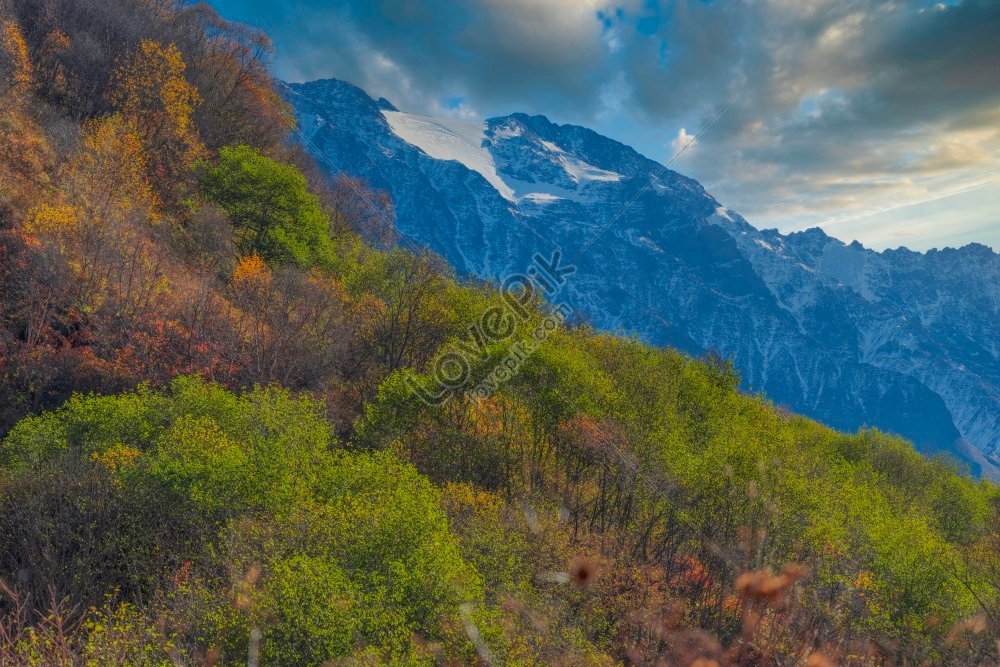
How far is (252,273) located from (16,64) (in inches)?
971

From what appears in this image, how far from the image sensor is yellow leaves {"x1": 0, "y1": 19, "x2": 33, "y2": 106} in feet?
138

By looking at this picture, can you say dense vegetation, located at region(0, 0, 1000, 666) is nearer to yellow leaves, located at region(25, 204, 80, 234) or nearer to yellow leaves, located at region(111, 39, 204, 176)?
yellow leaves, located at region(25, 204, 80, 234)

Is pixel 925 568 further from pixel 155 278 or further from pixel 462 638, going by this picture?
pixel 155 278

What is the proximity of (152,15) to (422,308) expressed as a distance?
48537mm

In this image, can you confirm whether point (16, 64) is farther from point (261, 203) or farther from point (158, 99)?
point (261, 203)

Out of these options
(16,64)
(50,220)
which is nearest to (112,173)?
(16,64)

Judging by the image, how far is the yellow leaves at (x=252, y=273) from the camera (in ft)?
152

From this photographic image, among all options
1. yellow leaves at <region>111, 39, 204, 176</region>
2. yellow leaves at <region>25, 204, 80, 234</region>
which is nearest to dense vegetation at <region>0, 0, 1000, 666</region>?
yellow leaves at <region>25, 204, 80, 234</region>

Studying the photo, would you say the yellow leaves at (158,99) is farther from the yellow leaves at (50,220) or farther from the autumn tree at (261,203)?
the yellow leaves at (50,220)

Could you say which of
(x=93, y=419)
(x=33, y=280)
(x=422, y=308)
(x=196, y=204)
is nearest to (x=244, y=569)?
(x=93, y=419)

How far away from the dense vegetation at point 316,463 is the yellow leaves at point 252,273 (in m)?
0.23

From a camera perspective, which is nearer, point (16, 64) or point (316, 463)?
point (316, 463)

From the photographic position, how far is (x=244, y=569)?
2081cm

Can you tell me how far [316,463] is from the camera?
2877cm
